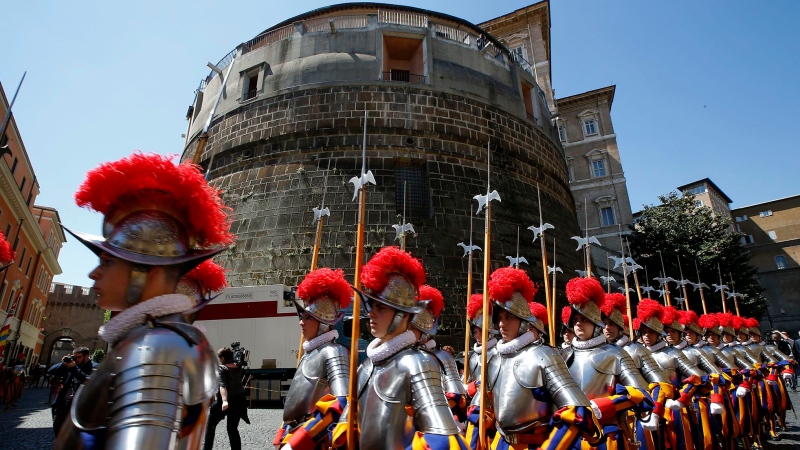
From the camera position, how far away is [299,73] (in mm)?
17375

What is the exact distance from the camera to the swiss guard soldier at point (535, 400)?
10.2ft

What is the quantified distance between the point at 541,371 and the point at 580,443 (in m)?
0.54

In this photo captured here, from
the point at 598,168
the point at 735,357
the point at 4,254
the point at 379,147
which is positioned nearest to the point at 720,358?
the point at 735,357

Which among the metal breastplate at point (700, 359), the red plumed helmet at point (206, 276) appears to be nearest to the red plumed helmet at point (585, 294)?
the metal breastplate at point (700, 359)

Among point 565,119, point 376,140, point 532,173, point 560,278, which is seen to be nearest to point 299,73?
point 376,140

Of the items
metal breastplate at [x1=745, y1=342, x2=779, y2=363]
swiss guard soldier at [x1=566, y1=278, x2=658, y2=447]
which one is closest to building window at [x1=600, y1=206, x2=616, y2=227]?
metal breastplate at [x1=745, y1=342, x2=779, y2=363]

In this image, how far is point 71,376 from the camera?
20.8ft

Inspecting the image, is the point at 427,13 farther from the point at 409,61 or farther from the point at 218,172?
the point at 218,172

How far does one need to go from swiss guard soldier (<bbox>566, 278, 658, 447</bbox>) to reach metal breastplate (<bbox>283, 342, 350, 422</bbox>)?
2.16m

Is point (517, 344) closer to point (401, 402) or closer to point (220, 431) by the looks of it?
point (401, 402)

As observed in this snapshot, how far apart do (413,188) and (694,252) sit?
18.4m

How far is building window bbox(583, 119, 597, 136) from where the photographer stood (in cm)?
3895

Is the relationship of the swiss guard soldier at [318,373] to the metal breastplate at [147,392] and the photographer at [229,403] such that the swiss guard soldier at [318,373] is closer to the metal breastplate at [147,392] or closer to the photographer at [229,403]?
the metal breastplate at [147,392]

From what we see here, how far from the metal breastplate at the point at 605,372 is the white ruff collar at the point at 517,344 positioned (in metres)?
1.08
